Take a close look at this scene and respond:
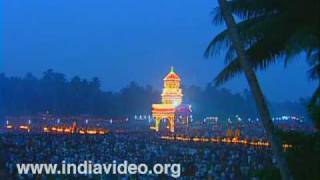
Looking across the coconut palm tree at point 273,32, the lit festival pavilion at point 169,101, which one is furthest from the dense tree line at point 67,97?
the coconut palm tree at point 273,32

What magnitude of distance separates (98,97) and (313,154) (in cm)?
8262

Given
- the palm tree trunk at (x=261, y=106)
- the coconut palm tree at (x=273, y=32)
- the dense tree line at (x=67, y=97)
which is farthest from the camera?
the dense tree line at (x=67, y=97)

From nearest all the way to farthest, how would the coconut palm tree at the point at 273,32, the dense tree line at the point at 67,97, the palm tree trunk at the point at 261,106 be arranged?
the palm tree trunk at the point at 261,106, the coconut palm tree at the point at 273,32, the dense tree line at the point at 67,97

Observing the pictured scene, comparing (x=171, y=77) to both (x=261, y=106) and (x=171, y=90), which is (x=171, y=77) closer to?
(x=171, y=90)

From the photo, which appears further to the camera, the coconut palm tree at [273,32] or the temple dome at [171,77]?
the temple dome at [171,77]

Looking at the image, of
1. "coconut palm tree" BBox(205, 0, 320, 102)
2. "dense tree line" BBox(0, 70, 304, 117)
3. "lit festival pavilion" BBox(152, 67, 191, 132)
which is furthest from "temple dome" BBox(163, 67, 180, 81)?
"coconut palm tree" BBox(205, 0, 320, 102)

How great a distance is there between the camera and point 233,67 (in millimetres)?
10516

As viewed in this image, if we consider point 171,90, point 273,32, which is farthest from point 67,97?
point 273,32

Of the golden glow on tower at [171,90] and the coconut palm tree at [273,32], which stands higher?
the golden glow on tower at [171,90]

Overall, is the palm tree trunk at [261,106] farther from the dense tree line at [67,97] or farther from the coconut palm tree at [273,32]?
the dense tree line at [67,97]

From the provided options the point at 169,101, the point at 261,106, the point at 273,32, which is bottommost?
the point at 261,106

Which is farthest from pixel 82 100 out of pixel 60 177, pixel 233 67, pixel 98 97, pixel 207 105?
pixel 233 67

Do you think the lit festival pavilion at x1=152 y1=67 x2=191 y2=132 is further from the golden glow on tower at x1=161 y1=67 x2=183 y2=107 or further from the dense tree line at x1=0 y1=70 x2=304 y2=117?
the dense tree line at x1=0 y1=70 x2=304 y2=117

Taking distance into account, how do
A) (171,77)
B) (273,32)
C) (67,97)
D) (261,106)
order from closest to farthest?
(261,106)
(273,32)
(171,77)
(67,97)
